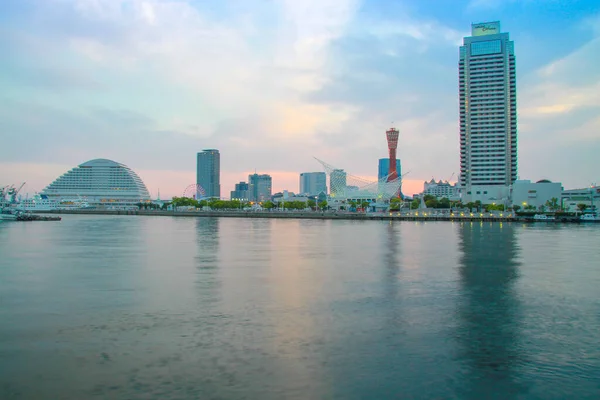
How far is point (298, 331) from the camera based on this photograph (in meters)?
11.6

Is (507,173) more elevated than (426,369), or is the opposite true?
(507,173)

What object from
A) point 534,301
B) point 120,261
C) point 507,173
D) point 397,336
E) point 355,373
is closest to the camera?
point 355,373

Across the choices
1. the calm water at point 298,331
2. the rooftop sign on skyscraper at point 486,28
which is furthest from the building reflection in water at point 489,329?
the rooftop sign on skyscraper at point 486,28

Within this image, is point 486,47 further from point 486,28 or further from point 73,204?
point 73,204

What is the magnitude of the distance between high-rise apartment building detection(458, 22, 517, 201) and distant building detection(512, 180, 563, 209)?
1736 cm

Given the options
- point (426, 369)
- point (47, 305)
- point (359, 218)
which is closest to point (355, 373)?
point (426, 369)

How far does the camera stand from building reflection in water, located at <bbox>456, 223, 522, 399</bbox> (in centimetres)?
862

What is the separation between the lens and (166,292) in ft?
52.5

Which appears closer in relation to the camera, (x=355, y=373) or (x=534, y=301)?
(x=355, y=373)

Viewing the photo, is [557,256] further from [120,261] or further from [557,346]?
[120,261]

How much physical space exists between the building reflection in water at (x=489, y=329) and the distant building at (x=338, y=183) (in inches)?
4656

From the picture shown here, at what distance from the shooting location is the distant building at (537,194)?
93.6 metres

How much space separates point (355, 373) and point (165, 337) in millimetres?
4506

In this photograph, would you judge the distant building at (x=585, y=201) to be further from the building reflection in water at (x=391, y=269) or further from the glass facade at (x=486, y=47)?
the building reflection in water at (x=391, y=269)
